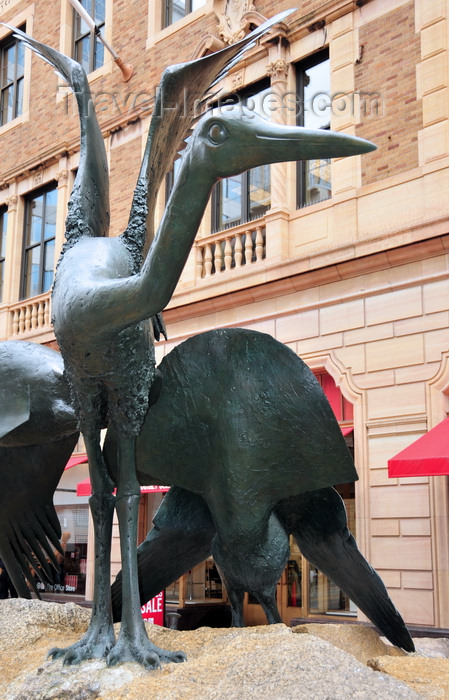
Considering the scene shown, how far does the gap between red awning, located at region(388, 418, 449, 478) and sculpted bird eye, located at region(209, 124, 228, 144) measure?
4.92 meters

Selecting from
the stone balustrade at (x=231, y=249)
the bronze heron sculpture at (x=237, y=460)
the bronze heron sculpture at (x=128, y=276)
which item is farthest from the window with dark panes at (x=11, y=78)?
the bronze heron sculpture at (x=237, y=460)

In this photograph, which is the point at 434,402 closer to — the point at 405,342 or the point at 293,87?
the point at 405,342

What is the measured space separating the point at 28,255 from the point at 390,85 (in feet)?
26.3

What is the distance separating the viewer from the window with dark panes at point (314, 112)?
33.4 ft

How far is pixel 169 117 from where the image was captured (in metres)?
3.80

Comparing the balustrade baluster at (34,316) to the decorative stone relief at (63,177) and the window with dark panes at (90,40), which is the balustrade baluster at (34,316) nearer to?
the decorative stone relief at (63,177)

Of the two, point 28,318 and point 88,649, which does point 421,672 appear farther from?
point 28,318

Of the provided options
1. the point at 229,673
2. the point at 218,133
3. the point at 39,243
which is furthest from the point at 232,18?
the point at 229,673

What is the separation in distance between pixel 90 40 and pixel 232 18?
405 cm

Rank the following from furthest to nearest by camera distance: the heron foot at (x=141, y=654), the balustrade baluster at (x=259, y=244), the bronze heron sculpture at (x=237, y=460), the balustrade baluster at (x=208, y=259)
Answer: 1. the balustrade baluster at (x=208, y=259)
2. the balustrade baluster at (x=259, y=244)
3. the bronze heron sculpture at (x=237, y=460)
4. the heron foot at (x=141, y=654)

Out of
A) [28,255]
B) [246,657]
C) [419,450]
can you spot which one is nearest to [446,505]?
[419,450]

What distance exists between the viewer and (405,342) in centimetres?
868

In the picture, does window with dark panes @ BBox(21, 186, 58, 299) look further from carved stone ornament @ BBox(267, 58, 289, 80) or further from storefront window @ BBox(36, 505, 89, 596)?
carved stone ornament @ BBox(267, 58, 289, 80)

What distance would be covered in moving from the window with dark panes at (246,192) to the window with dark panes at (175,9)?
2.07 meters
